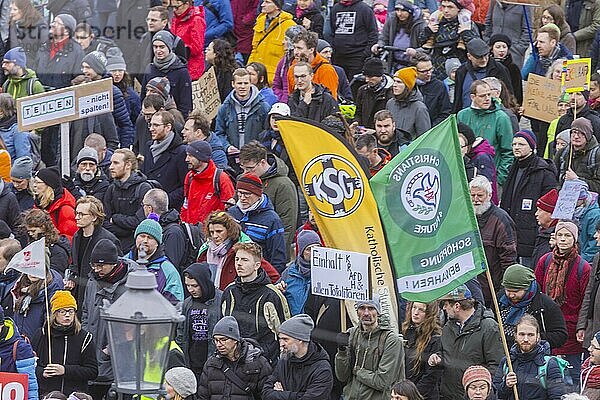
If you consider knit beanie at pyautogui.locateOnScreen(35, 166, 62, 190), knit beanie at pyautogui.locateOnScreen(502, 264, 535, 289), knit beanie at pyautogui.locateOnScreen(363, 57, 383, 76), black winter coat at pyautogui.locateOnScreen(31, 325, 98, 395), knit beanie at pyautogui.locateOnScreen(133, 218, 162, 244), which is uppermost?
knit beanie at pyautogui.locateOnScreen(363, 57, 383, 76)

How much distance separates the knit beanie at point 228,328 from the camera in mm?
12258

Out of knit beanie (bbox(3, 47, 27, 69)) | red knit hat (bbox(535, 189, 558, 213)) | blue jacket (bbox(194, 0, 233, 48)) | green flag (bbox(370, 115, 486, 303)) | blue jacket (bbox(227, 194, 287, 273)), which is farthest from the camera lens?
blue jacket (bbox(194, 0, 233, 48))

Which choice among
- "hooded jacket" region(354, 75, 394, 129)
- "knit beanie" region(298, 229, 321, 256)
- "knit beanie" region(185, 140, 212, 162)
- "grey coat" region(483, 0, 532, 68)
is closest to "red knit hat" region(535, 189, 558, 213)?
"knit beanie" region(298, 229, 321, 256)

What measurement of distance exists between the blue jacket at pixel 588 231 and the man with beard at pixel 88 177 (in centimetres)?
421

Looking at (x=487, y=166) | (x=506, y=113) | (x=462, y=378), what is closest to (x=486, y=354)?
(x=462, y=378)

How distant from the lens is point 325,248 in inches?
494

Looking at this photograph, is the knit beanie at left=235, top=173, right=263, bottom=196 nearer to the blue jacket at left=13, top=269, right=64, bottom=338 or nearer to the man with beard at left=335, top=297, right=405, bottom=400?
the blue jacket at left=13, top=269, right=64, bottom=338

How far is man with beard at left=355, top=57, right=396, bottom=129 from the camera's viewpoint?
1762cm

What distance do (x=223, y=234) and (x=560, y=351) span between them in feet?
9.24

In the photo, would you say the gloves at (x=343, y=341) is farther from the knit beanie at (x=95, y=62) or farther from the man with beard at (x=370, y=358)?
the knit beanie at (x=95, y=62)

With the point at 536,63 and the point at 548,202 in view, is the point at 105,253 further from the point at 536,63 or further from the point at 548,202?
the point at 536,63

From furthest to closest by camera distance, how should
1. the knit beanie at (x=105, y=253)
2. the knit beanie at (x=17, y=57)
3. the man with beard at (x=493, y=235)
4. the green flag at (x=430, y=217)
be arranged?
the knit beanie at (x=17, y=57), the man with beard at (x=493, y=235), the knit beanie at (x=105, y=253), the green flag at (x=430, y=217)

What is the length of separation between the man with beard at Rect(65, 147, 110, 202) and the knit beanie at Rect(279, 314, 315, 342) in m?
3.89

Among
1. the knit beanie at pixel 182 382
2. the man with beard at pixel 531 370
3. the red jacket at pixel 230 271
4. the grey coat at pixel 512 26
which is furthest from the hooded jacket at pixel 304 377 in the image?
the grey coat at pixel 512 26
